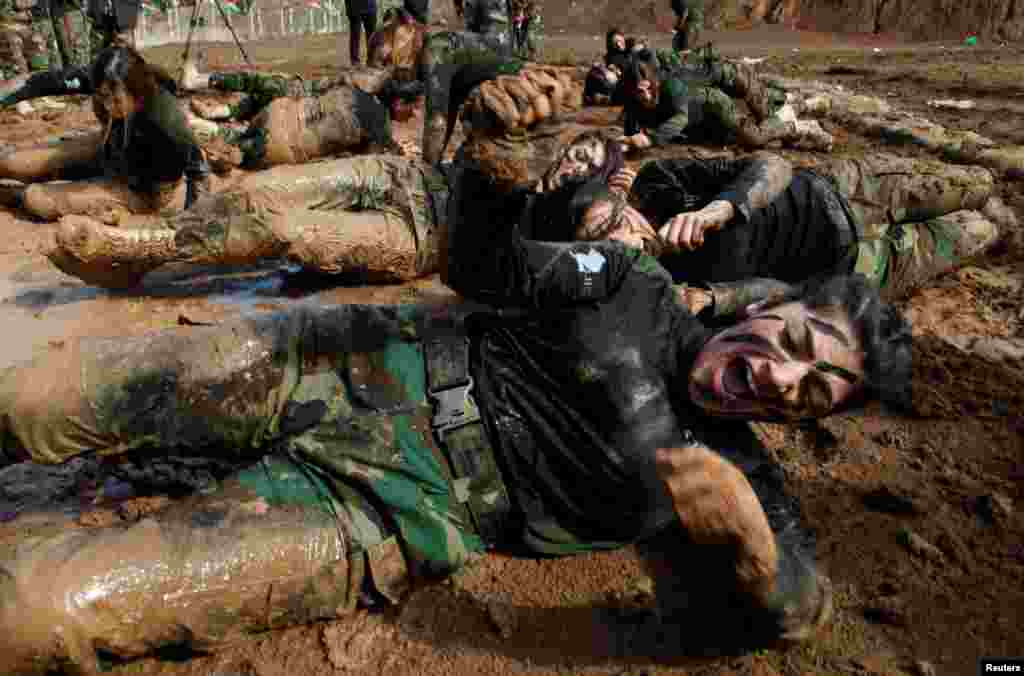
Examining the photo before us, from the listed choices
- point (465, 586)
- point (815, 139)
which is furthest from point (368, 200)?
point (815, 139)

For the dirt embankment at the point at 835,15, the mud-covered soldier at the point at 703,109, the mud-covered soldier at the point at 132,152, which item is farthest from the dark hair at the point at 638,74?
the dirt embankment at the point at 835,15

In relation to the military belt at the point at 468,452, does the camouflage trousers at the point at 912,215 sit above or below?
above

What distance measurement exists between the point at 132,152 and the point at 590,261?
3.56 meters

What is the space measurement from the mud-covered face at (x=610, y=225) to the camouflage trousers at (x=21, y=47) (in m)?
10.3

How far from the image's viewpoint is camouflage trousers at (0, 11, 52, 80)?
32.6 feet

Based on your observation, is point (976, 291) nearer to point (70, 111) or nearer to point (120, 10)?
point (120, 10)

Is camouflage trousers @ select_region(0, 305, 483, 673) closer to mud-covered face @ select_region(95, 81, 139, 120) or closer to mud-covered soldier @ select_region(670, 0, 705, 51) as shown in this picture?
mud-covered face @ select_region(95, 81, 139, 120)

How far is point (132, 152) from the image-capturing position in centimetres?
432

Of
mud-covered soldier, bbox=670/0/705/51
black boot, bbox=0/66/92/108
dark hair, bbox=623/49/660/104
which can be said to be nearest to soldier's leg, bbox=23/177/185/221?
black boot, bbox=0/66/92/108

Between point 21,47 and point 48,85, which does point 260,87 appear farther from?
point 21,47

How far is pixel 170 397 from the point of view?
198 cm

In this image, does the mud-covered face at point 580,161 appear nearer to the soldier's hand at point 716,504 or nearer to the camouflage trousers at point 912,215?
the soldier's hand at point 716,504

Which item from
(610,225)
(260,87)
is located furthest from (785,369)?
(260,87)

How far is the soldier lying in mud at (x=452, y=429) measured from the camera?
1635mm
